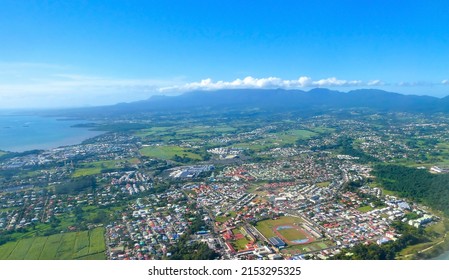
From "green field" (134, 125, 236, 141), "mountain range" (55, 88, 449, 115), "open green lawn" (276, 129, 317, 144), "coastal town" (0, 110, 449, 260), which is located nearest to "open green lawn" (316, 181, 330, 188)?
"coastal town" (0, 110, 449, 260)

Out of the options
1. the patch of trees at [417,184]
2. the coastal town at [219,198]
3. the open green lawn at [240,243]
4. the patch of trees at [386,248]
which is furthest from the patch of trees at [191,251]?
the patch of trees at [417,184]

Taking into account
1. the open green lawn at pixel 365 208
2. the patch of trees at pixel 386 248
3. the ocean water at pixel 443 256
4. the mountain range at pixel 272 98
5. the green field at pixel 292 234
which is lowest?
the open green lawn at pixel 365 208

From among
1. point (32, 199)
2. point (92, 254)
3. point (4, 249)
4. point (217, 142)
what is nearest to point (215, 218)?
point (92, 254)

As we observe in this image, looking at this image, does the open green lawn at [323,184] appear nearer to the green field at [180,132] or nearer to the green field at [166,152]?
the green field at [166,152]

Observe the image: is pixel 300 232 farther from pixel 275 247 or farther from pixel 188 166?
pixel 188 166

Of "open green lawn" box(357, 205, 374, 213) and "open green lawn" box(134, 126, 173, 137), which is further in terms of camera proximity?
"open green lawn" box(134, 126, 173, 137)

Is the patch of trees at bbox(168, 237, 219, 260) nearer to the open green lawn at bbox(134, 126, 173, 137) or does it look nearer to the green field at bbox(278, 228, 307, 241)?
the green field at bbox(278, 228, 307, 241)
